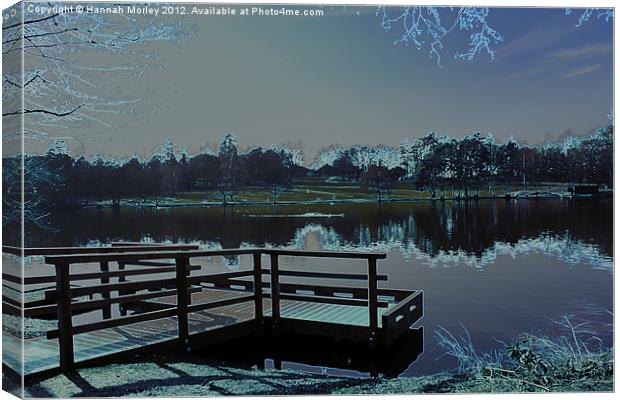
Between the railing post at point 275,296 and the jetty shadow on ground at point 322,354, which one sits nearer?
the jetty shadow on ground at point 322,354

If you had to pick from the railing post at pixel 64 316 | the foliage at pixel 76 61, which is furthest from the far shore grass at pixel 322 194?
the railing post at pixel 64 316

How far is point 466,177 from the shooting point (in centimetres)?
769

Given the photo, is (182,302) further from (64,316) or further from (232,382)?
(64,316)

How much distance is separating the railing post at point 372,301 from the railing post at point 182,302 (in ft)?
6.38

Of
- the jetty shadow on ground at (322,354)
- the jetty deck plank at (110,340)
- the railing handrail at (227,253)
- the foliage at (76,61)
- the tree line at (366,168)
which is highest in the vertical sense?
the foliage at (76,61)

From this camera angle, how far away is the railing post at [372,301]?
7.44 m

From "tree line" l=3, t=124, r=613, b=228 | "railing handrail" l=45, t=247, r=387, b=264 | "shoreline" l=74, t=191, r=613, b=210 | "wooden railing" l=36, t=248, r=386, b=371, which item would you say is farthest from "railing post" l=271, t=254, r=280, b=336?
"tree line" l=3, t=124, r=613, b=228

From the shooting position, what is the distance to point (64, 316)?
6.12 metres

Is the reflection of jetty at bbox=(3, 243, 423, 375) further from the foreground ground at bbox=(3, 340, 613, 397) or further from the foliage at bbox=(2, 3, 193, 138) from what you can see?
the foliage at bbox=(2, 3, 193, 138)

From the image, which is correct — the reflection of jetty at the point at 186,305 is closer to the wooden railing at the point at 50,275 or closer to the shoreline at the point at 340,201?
the wooden railing at the point at 50,275

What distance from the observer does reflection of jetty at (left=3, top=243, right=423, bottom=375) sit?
20.6 feet

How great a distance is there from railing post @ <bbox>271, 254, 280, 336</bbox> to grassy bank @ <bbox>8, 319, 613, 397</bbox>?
90 centimetres

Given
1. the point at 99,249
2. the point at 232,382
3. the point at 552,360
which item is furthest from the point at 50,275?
the point at 552,360

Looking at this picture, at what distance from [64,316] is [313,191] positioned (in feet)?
9.55
